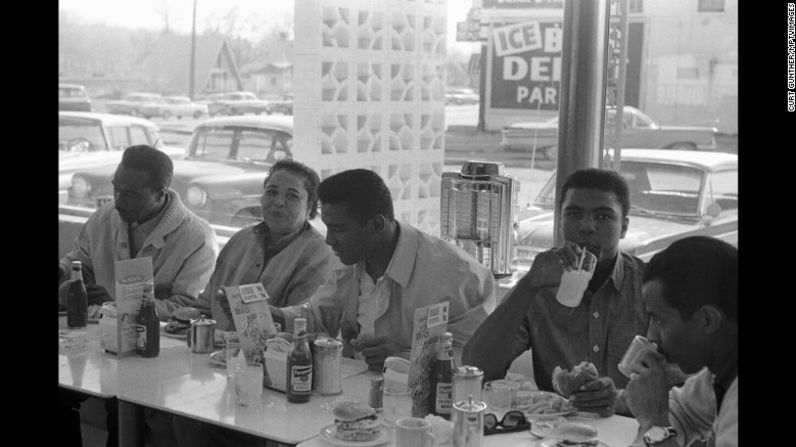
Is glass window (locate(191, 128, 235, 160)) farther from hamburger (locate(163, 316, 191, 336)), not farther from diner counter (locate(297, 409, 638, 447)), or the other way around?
diner counter (locate(297, 409, 638, 447))

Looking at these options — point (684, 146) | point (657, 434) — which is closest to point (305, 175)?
point (657, 434)

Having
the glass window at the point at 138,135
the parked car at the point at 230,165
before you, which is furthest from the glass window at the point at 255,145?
the glass window at the point at 138,135

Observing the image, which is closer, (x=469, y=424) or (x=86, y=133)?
(x=469, y=424)

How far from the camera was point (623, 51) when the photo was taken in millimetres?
4562

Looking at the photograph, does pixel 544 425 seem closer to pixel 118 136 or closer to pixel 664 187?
pixel 664 187

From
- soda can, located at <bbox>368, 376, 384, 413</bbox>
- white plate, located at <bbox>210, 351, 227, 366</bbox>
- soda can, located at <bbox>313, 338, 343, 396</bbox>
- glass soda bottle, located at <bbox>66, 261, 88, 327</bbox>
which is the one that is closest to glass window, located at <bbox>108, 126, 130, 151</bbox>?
glass soda bottle, located at <bbox>66, 261, 88, 327</bbox>

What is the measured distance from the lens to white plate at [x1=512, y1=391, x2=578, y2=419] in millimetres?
2654

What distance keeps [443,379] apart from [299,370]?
1.57 feet

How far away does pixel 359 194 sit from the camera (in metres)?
3.38

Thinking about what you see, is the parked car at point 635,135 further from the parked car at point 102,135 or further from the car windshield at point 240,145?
the parked car at point 102,135

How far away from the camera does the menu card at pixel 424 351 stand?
2549 millimetres

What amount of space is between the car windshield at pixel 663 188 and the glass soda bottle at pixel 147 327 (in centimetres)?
257
